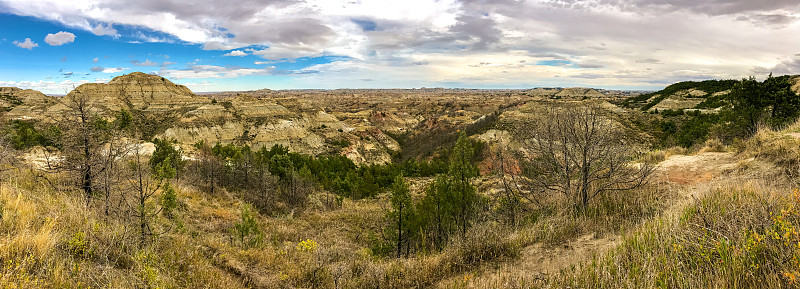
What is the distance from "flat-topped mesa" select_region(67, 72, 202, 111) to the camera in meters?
67.1

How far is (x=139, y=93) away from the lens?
73.3 m

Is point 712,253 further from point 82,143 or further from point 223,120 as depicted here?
point 223,120

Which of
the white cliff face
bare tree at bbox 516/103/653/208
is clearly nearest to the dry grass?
bare tree at bbox 516/103/653/208

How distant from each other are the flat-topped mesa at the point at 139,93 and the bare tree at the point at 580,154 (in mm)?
78594

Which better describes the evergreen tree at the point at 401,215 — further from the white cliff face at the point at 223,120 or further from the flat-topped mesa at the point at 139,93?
the flat-topped mesa at the point at 139,93

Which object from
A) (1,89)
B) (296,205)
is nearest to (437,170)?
(296,205)

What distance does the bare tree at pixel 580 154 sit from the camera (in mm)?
7496

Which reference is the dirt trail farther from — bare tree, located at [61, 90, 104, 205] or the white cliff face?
the white cliff face

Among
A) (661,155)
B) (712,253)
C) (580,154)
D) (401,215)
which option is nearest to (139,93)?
(401,215)

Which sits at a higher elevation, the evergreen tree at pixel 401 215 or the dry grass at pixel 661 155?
the dry grass at pixel 661 155

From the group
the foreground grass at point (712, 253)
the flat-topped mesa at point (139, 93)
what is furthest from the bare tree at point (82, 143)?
the flat-topped mesa at point (139, 93)

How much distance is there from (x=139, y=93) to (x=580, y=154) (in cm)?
9271

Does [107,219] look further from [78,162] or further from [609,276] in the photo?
[609,276]

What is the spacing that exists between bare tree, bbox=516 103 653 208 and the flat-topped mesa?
258 ft
